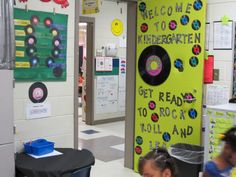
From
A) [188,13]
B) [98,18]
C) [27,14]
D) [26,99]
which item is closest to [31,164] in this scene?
[26,99]

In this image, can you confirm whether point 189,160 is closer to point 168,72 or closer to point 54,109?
point 168,72

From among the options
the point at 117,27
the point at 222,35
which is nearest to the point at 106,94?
the point at 117,27

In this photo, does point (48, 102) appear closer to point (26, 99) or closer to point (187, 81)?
point (26, 99)

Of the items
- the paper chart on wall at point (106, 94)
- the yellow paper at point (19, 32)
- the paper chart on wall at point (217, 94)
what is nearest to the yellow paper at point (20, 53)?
the yellow paper at point (19, 32)

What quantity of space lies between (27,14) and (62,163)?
133cm

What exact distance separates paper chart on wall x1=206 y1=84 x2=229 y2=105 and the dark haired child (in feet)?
6.66

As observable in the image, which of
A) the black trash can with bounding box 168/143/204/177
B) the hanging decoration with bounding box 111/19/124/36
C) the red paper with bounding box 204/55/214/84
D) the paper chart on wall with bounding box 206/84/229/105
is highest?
the hanging decoration with bounding box 111/19/124/36

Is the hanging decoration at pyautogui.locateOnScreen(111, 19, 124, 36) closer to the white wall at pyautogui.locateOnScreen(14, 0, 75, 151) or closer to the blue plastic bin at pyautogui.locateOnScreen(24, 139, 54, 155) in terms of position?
the white wall at pyautogui.locateOnScreen(14, 0, 75, 151)

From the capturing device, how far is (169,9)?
385 cm

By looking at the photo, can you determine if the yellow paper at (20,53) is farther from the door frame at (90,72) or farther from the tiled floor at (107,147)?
the door frame at (90,72)

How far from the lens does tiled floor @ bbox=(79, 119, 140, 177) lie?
419 centimetres

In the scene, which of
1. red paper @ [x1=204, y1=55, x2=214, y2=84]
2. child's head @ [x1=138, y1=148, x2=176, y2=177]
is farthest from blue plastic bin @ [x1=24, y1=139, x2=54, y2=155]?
red paper @ [x1=204, y1=55, x2=214, y2=84]

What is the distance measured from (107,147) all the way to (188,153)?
2040 mm

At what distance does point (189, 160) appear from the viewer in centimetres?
353
